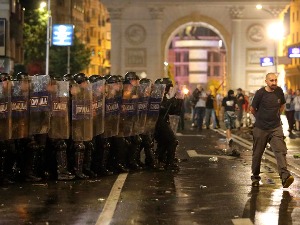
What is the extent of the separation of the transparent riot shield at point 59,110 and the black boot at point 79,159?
27 centimetres

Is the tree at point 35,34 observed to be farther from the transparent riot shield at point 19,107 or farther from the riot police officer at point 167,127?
the transparent riot shield at point 19,107

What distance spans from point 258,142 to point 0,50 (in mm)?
31811

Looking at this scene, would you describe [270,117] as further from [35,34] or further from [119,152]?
[35,34]

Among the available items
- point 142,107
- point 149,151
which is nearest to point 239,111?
point 149,151

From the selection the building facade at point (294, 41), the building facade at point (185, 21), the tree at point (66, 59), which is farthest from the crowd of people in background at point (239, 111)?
the tree at point (66, 59)

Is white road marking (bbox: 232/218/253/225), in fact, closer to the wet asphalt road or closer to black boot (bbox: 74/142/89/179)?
the wet asphalt road

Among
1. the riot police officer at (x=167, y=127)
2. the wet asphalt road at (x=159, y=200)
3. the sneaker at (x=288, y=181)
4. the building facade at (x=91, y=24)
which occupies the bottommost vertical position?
the wet asphalt road at (x=159, y=200)

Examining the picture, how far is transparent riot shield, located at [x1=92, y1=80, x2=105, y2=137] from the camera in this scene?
1588cm

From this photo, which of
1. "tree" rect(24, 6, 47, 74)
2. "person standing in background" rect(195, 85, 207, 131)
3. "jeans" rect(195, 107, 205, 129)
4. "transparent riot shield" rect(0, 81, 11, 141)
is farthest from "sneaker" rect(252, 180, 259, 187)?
"tree" rect(24, 6, 47, 74)

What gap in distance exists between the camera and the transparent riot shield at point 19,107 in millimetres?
14828

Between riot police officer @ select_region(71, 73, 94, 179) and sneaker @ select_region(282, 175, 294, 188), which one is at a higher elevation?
riot police officer @ select_region(71, 73, 94, 179)

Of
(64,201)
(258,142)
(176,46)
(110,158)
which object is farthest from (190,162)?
(176,46)

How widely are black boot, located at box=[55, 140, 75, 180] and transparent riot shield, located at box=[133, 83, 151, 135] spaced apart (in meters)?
2.14

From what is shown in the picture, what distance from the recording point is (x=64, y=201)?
12672mm
